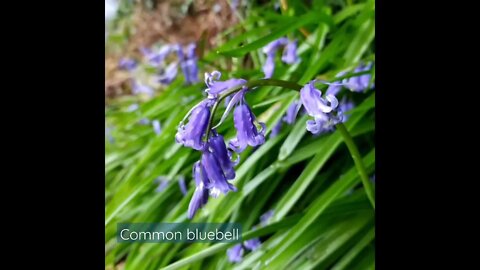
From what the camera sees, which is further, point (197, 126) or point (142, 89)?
point (142, 89)

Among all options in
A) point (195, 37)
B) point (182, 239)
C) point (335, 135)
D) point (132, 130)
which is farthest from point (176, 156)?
point (195, 37)

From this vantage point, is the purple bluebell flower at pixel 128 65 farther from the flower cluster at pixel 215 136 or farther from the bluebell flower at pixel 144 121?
the flower cluster at pixel 215 136

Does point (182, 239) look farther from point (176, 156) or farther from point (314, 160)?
point (314, 160)

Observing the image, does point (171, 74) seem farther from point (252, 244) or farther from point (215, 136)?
point (215, 136)

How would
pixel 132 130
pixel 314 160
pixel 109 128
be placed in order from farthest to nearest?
pixel 109 128
pixel 132 130
pixel 314 160

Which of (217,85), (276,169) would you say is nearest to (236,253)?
(276,169)

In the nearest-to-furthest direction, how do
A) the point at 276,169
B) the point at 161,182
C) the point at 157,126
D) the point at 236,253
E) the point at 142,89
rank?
the point at 236,253
the point at 276,169
the point at 161,182
the point at 157,126
the point at 142,89

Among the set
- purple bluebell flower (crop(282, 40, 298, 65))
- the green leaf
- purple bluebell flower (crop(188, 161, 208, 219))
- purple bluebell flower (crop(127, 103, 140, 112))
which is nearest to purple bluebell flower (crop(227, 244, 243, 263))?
purple bluebell flower (crop(188, 161, 208, 219))
